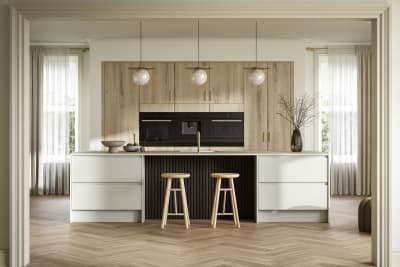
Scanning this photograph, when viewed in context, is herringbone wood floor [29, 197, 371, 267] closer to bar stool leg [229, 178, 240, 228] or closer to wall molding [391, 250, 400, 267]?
bar stool leg [229, 178, 240, 228]

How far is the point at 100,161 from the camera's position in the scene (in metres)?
6.66

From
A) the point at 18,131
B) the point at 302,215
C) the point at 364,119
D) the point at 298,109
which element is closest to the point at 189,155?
the point at 302,215

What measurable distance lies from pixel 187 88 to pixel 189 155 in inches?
110

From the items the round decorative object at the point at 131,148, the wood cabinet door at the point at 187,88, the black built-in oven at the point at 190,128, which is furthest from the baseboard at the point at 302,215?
the wood cabinet door at the point at 187,88

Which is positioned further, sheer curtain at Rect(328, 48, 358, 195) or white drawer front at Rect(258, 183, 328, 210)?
sheer curtain at Rect(328, 48, 358, 195)

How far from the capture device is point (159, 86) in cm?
924

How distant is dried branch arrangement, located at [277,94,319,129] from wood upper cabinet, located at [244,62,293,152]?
0.30 feet

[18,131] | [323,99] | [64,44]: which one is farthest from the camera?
[323,99]

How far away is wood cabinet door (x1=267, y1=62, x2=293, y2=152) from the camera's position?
9250mm

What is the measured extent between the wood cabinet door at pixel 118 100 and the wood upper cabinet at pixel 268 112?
1.95m

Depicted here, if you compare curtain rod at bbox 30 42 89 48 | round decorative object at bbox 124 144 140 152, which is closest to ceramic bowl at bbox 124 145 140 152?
round decorative object at bbox 124 144 140 152

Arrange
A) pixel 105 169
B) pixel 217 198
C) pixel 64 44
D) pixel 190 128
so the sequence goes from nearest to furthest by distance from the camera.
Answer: pixel 217 198 < pixel 105 169 < pixel 190 128 < pixel 64 44

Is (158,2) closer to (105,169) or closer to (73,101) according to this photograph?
(105,169)

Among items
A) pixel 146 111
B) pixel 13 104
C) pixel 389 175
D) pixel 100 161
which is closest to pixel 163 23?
pixel 146 111
